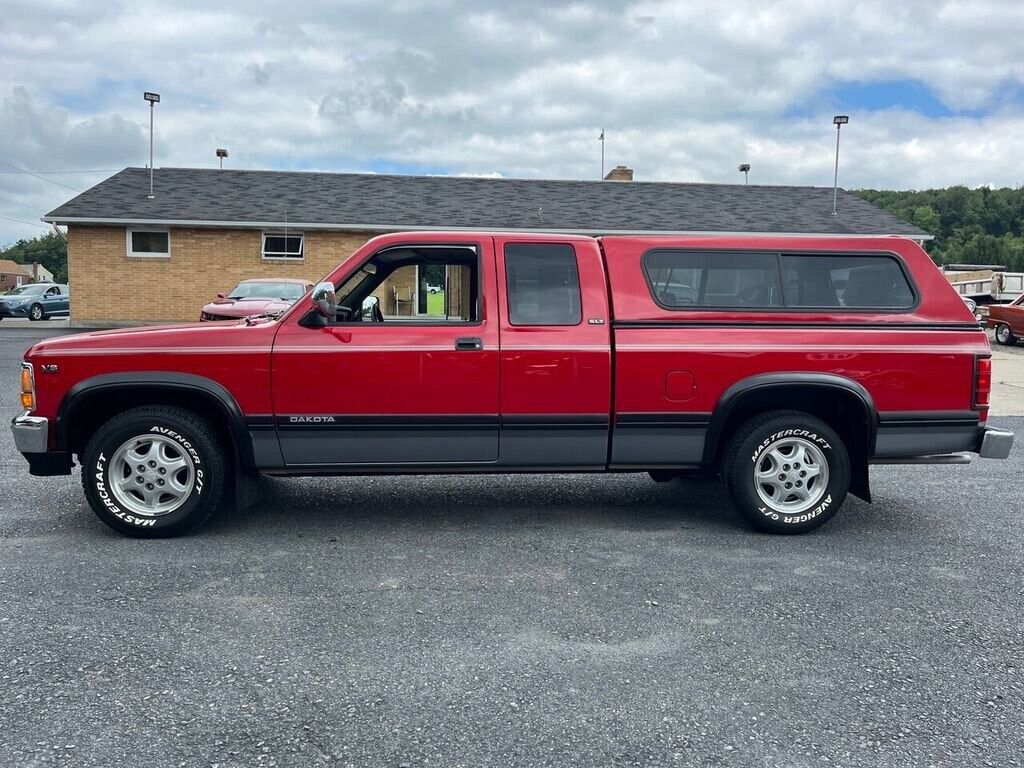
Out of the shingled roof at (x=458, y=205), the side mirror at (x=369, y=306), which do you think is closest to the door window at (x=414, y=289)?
the side mirror at (x=369, y=306)

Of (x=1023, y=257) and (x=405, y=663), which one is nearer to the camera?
(x=405, y=663)

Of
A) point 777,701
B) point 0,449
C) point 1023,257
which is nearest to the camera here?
point 777,701

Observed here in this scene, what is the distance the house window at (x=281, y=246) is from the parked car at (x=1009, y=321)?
1839 centimetres

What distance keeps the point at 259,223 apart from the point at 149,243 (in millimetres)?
3222

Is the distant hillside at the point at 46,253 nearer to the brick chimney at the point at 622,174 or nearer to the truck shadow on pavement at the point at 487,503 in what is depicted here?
the brick chimney at the point at 622,174

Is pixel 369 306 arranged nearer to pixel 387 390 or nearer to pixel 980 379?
pixel 387 390

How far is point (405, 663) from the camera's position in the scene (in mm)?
3434

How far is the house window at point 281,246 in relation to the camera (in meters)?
24.4

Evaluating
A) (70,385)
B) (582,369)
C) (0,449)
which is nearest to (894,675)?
(582,369)

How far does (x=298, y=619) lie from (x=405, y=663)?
701 mm

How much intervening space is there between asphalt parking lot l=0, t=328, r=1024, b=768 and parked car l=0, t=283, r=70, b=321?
28.4 m

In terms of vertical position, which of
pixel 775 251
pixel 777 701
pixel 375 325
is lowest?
pixel 777 701

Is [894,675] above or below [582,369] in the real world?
below

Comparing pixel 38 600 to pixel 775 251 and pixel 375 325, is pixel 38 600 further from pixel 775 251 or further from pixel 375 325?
pixel 775 251
